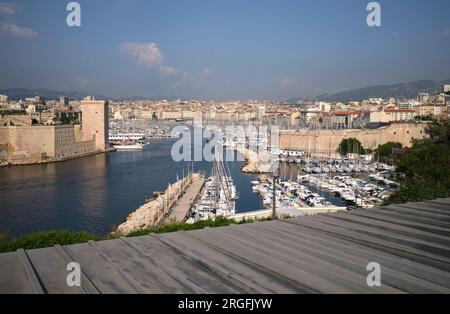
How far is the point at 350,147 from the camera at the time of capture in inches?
593

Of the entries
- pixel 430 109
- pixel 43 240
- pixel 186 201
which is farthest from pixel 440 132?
pixel 430 109

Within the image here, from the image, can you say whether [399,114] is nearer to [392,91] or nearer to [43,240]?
[43,240]

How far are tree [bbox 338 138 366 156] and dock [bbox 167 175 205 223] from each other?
6633 millimetres

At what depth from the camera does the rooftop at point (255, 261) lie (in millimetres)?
1040

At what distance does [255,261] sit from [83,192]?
7.92m

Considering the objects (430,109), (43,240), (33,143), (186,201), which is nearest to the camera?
(43,240)

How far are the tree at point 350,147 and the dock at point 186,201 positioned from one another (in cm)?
663

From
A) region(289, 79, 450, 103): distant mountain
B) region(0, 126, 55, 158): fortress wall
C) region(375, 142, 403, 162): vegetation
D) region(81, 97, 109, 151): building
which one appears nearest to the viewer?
region(375, 142, 403, 162): vegetation

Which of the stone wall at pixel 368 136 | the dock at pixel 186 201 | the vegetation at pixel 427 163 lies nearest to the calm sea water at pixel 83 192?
the dock at pixel 186 201

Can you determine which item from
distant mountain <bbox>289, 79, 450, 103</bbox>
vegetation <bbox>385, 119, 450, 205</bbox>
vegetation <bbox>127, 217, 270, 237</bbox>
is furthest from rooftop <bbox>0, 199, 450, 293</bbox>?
distant mountain <bbox>289, 79, 450, 103</bbox>

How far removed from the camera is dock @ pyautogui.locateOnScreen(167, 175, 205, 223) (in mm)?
6468

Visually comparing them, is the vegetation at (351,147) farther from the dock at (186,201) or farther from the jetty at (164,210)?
the jetty at (164,210)

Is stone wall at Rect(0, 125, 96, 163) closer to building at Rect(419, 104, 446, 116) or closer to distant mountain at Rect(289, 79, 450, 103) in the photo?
building at Rect(419, 104, 446, 116)

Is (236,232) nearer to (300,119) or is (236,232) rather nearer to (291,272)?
(291,272)
